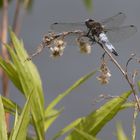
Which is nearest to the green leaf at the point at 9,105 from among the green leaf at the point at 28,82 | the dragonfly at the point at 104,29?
the green leaf at the point at 28,82

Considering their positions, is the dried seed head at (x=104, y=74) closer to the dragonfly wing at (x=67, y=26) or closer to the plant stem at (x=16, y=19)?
the dragonfly wing at (x=67, y=26)

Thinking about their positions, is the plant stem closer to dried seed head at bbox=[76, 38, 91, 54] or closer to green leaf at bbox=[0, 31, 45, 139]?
green leaf at bbox=[0, 31, 45, 139]

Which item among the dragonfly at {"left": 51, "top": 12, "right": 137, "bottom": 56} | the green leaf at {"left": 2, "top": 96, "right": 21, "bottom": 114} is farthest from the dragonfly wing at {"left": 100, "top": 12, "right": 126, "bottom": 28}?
the green leaf at {"left": 2, "top": 96, "right": 21, "bottom": 114}

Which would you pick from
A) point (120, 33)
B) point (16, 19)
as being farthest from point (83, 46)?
point (16, 19)

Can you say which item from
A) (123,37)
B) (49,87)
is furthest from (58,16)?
(123,37)

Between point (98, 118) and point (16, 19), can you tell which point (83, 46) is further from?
point (16, 19)

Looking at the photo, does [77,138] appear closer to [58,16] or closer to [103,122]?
[103,122]
